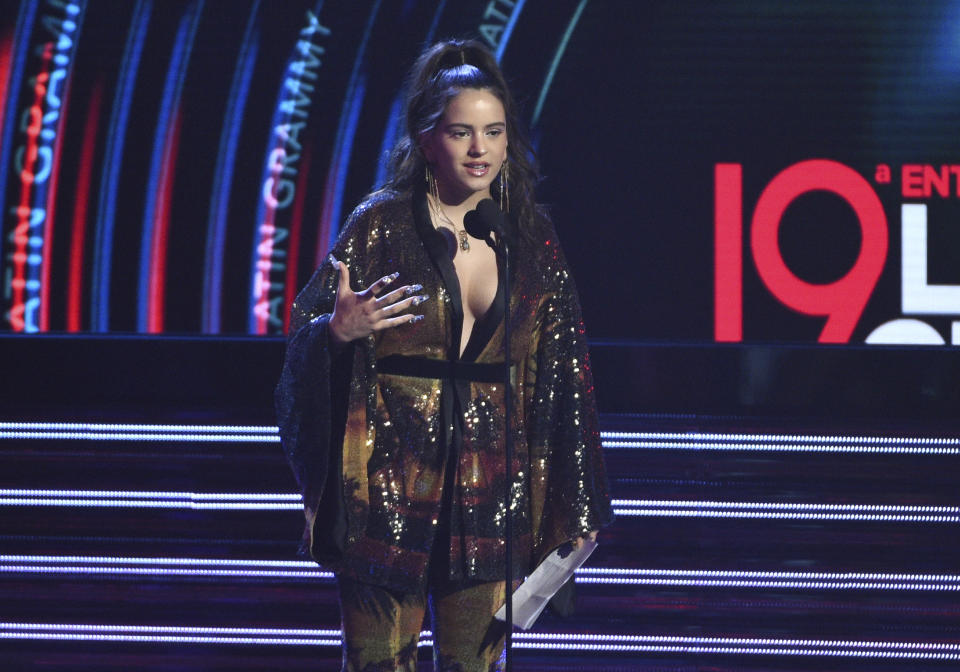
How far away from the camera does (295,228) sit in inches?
154

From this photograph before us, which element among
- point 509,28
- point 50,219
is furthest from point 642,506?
point 50,219

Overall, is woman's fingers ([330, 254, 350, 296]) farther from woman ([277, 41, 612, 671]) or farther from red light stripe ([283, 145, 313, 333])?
red light stripe ([283, 145, 313, 333])

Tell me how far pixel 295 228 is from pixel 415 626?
7.26 ft

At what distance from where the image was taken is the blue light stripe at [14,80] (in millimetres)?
3961

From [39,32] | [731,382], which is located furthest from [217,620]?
[39,32]

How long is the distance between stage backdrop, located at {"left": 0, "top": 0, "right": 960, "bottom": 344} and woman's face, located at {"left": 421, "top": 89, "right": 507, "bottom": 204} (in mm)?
1847

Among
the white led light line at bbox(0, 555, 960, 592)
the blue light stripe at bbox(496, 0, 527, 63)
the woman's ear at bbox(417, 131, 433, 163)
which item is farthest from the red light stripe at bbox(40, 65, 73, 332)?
the woman's ear at bbox(417, 131, 433, 163)

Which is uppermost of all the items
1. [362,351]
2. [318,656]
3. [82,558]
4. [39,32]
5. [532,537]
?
[39,32]

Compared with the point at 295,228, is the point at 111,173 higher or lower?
higher

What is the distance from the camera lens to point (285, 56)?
3889mm

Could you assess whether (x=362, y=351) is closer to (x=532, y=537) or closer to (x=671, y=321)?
(x=532, y=537)

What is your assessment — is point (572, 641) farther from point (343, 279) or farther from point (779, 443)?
point (343, 279)

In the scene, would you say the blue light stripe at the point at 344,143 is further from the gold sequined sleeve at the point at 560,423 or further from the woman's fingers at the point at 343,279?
the woman's fingers at the point at 343,279

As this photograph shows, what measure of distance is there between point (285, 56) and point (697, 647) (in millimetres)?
2444
